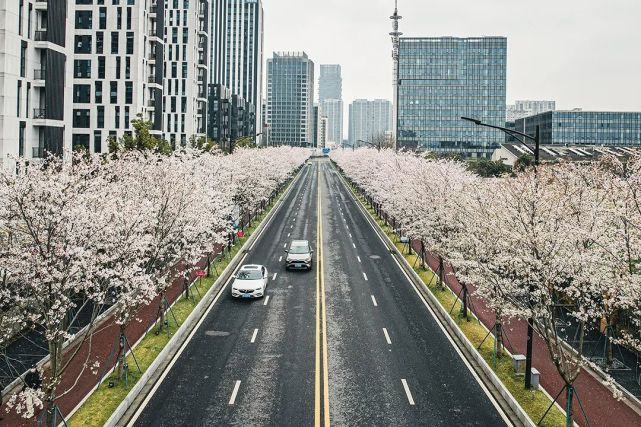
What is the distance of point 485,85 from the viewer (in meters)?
192

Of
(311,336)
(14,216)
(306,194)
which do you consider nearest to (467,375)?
(311,336)

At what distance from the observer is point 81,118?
76.1 meters

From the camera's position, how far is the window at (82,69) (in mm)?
76312

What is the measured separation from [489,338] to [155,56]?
245 feet

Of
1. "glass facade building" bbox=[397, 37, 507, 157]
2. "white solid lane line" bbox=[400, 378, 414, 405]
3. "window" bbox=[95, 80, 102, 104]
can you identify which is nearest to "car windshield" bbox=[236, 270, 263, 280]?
"white solid lane line" bbox=[400, 378, 414, 405]

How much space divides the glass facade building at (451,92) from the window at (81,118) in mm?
134847

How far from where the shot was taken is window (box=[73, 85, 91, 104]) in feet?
249

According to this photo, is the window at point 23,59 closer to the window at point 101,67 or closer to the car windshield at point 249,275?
the car windshield at point 249,275

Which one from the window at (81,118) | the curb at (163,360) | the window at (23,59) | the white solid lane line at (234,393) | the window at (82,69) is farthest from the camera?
the window at (82,69)

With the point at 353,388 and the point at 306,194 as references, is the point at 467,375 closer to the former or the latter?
the point at 353,388

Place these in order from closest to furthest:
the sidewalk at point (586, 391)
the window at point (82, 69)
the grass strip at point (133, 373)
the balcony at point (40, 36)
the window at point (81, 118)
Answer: the grass strip at point (133, 373) → the sidewalk at point (586, 391) → the balcony at point (40, 36) → the window at point (81, 118) → the window at point (82, 69)

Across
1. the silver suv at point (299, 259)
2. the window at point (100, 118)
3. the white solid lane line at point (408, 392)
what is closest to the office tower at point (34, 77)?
the silver suv at point (299, 259)

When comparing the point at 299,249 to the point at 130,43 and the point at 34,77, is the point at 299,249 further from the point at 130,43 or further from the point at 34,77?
the point at 130,43

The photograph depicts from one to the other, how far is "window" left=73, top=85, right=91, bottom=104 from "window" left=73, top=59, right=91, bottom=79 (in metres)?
1.55
